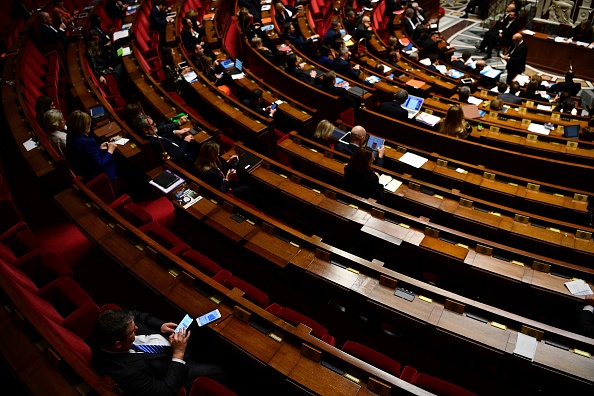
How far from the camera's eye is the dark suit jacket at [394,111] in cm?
326

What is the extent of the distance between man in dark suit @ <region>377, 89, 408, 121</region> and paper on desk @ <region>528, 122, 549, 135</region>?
0.94 metres

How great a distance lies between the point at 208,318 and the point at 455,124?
7.30 feet

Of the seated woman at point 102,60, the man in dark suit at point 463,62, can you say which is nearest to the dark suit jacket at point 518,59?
the man in dark suit at point 463,62

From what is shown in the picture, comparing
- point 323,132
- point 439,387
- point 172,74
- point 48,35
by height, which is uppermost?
point 48,35

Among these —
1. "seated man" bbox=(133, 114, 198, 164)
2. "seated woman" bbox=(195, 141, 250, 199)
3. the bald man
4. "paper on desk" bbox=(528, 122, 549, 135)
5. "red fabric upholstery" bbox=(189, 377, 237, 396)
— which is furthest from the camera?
the bald man

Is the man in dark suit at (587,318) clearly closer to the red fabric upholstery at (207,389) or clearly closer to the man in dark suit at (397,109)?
the red fabric upholstery at (207,389)

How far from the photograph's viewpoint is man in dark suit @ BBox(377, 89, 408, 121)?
128 inches

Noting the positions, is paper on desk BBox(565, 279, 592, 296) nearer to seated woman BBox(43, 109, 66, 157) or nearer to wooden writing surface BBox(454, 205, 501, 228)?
wooden writing surface BBox(454, 205, 501, 228)

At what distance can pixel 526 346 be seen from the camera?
1.55 meters

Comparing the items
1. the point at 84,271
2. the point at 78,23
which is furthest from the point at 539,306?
the point at 78,23

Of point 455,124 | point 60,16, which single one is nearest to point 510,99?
point 455,124

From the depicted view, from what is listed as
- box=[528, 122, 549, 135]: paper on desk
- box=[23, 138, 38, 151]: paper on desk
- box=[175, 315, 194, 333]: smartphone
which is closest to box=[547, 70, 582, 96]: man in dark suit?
box=[528, 122, 549, 135]: paper on desk

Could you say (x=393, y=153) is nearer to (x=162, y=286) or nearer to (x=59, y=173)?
(x=162, y=286)

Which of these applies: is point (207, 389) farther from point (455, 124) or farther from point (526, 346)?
point (455, 124)
